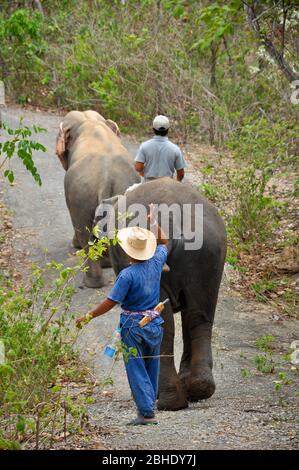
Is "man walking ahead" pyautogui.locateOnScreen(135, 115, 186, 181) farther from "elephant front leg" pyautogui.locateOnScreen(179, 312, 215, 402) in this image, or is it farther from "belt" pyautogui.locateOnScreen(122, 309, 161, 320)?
"belt" pyautogui.locateOnScreen(122, 309, 161, 320)

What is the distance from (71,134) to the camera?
13359 mm

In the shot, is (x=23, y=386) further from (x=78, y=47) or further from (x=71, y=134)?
(x=78, y=47)

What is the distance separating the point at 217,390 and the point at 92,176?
13.0 ft

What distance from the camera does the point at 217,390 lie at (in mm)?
8711

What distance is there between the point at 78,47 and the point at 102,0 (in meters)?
2.23

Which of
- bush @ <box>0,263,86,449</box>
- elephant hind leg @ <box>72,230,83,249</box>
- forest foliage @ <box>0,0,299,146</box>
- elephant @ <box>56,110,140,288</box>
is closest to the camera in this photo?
bush @ <box>0,263,86,449</box>

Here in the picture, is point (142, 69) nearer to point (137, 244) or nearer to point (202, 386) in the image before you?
point (202, 386)

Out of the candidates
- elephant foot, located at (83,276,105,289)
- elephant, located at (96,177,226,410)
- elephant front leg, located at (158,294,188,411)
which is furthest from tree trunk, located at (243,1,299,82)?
elephant front leg, located at (158,294,188,411)

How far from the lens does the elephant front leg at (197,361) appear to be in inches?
327

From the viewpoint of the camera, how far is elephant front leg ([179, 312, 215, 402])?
27.3ft

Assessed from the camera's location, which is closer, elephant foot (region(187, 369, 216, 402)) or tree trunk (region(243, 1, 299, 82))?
elephant foot (region(187, 369, 216, 402))

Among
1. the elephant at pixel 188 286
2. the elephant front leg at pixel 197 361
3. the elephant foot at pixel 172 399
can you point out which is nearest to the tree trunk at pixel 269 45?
the elephant at pixel 188 286
